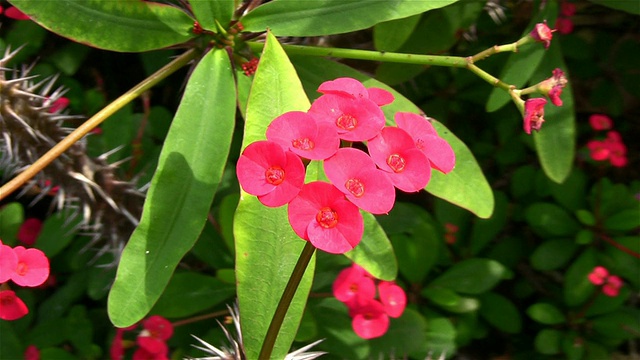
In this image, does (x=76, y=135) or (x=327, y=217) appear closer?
(x=327, y=217)

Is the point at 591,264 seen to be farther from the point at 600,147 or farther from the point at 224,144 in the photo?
the point at 224,144

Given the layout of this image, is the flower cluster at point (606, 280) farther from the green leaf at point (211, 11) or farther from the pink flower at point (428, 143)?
the green leaf at point (211, 11)

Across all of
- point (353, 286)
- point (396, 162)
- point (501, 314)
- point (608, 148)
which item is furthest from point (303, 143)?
point (608, 148)

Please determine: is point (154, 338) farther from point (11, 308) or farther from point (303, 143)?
point (303, 143)

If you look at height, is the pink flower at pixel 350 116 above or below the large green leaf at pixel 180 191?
above

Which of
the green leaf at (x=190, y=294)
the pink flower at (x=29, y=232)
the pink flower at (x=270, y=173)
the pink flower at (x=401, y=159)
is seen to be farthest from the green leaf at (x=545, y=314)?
the pink flower at (x=29, y=232)

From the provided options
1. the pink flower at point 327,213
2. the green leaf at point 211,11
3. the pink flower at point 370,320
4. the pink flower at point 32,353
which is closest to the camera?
the pink flower at point 327,213

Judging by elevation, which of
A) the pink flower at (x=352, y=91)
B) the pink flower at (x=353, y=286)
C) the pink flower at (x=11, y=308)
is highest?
the pink flower at (x=352, y=91)

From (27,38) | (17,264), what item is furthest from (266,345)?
(27,38)
